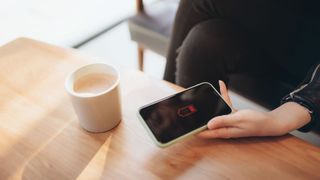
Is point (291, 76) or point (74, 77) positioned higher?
point (74, 77)

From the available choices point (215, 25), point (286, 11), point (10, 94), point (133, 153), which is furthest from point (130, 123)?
point (286, 11)

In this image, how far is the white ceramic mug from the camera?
0.43 metres

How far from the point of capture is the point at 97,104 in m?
0.43

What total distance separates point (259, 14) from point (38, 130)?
64 centimetres

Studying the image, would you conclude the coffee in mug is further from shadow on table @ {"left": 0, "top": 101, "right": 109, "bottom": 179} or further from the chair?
the chair

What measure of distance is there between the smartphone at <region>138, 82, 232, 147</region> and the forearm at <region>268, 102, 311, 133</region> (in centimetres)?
9

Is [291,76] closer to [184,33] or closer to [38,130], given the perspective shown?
[184,33]

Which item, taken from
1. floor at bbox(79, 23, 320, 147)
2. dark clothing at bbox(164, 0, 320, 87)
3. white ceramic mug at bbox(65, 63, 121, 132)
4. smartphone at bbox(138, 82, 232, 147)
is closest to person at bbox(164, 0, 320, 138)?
A: dark clothing at bbox(164, 0, 320, 87)

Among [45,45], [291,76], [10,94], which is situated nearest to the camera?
[10,94]

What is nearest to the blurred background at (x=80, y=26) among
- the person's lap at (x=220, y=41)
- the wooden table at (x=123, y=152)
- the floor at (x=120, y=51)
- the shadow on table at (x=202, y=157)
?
the floor at (x=120, y=51)

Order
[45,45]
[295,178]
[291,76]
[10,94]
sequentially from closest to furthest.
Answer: [295,178] < [10,94] < [45,45] < [291,76]

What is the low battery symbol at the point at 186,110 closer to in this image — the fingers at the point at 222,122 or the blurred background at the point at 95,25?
the fingers at the point at 222,122

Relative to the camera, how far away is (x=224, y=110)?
482 mm

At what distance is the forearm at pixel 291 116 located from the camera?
1.52ft
